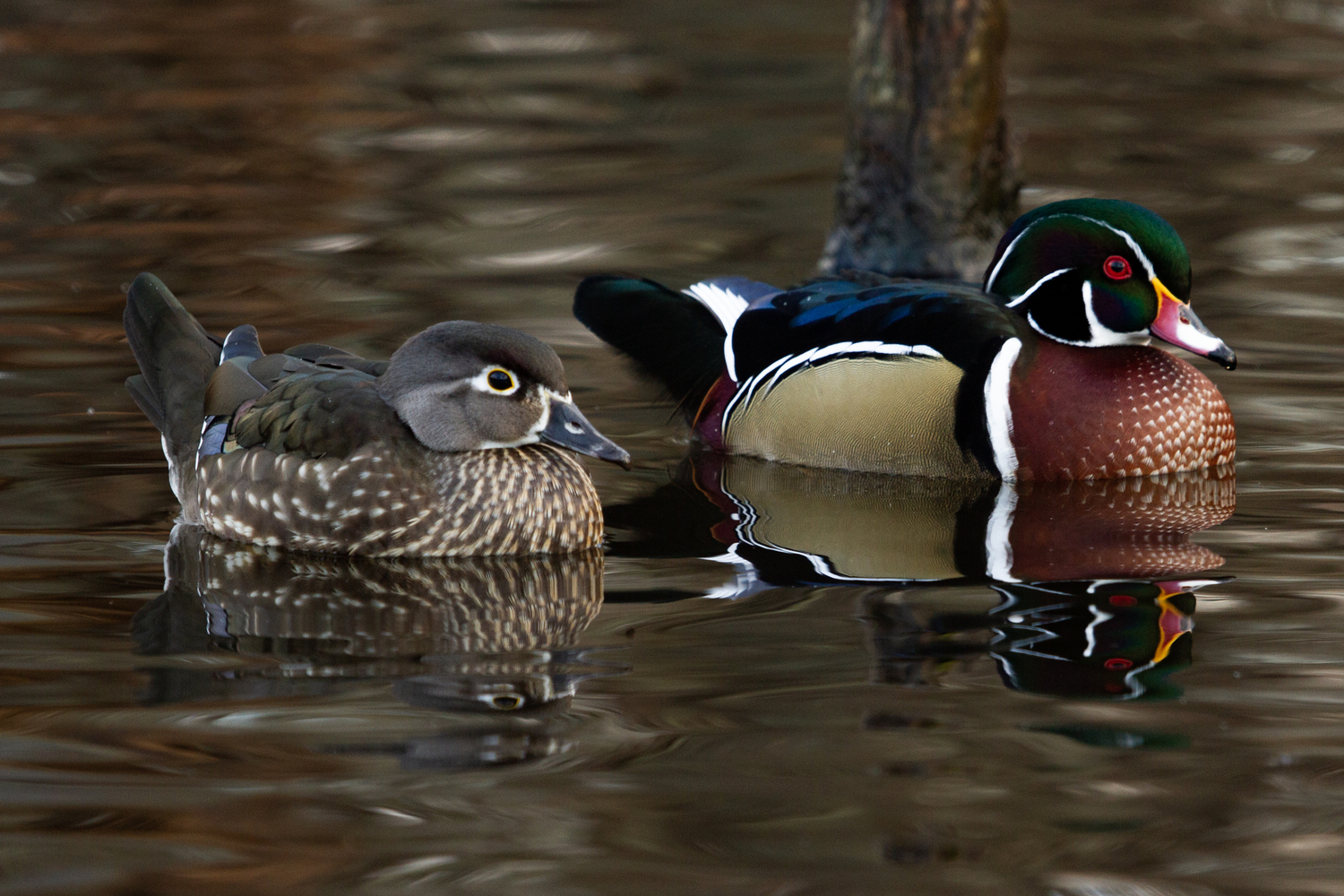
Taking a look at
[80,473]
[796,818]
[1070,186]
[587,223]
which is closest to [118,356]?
[80,473]

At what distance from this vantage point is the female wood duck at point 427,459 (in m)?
5.37

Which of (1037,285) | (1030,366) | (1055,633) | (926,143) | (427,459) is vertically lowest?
(1055,633)

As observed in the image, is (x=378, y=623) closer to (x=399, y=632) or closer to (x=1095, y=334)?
(x=399, y=632)

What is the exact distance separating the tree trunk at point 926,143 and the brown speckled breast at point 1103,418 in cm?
234

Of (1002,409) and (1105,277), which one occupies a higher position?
(1105,277)

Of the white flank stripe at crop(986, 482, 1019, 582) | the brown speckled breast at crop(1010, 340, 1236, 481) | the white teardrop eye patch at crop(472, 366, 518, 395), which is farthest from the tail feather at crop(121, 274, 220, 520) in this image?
the brown speckled breast at crop(1010, 340, 1236, 481)

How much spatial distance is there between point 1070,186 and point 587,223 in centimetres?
302

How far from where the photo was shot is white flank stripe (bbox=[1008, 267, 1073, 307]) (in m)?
6.44

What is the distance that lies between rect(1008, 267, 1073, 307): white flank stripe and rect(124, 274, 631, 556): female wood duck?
1.84 m

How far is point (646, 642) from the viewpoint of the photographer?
4730 mm

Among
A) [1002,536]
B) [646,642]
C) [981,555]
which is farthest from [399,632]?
[1002,536]

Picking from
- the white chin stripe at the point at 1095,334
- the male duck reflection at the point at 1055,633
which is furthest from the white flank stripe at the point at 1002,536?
the white chin stripe at the point at 1095,334

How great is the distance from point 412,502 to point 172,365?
118cm

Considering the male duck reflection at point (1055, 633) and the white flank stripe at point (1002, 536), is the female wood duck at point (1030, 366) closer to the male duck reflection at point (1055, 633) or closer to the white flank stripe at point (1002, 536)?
the white flank stripe at point (1002, 536)
